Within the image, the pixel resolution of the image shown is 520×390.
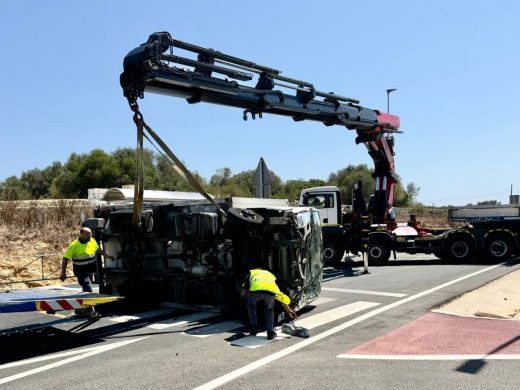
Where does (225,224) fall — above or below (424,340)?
above

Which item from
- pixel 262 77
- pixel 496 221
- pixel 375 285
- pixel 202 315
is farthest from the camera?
pixel 496 221

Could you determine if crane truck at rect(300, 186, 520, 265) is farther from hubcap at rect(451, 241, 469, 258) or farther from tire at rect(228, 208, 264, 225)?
tire at rect(228, 208, 264, 225)

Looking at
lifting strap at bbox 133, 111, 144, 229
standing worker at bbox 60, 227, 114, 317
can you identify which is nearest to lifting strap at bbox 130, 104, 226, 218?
lifting strap at bbox 133, 111, 144, 229

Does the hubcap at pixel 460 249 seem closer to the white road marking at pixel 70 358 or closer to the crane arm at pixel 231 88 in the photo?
the crane arm at pixel 231 88

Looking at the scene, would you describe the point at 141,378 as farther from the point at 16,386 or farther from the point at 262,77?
the point at 262,77

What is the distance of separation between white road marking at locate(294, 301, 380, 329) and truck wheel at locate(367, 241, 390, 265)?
762 cm

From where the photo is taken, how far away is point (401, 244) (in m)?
17.3

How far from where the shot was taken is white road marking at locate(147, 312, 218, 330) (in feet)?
Result: 26.5

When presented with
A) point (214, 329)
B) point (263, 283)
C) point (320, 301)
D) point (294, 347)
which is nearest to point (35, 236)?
point (320, 301)

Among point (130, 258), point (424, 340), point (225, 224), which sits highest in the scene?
point (225, 224)

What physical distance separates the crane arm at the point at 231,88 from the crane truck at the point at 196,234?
22mm

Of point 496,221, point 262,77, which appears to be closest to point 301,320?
point 262,77

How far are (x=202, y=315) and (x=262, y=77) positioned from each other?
5.64m

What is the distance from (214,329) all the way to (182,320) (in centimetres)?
88
